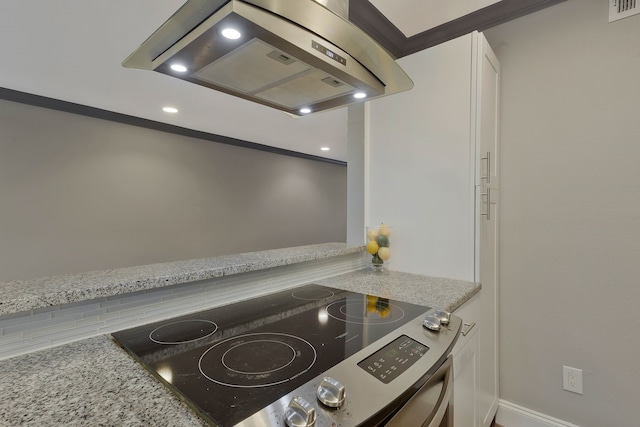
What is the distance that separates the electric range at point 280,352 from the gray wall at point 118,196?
2608 mm

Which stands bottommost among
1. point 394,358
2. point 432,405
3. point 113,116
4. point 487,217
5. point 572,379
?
point 572,379

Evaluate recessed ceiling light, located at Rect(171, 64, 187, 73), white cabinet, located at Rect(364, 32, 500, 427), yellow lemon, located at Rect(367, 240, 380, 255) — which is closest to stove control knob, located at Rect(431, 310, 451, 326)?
white cabinet, located at Rect(364, 32, 500, 427)

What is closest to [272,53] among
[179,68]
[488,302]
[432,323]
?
[179,68]

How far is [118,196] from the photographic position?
3055 millimetres

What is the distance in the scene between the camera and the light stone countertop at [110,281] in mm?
700

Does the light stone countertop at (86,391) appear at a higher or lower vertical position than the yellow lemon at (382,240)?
lower

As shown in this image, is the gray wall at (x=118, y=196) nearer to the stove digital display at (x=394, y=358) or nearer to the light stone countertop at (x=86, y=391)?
the light stone countertop at (x=86, y=391)

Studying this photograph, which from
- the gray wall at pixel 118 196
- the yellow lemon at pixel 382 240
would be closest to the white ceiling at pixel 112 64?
the gray wall at pixel 118 196

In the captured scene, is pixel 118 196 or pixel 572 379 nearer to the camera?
pixel 572 379

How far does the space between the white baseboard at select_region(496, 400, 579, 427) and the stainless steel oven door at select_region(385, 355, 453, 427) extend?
117cm

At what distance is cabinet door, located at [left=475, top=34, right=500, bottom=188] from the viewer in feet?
4.74

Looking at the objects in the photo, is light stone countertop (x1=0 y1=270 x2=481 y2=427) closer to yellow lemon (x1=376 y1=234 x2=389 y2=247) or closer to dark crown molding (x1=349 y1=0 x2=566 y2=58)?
yellow lemon (x1=376 y1=234 x2=389 y2=247)

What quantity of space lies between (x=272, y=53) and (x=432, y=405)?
1026 millimetres

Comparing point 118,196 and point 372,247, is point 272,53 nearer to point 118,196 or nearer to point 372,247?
point 372,247
